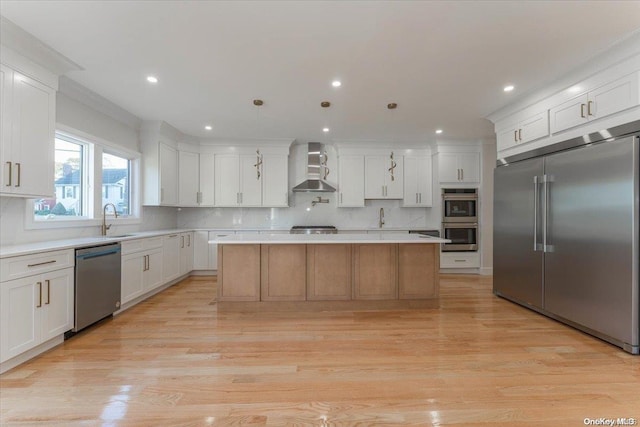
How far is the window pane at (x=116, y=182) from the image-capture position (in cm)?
420

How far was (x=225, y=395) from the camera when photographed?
1.96 metres

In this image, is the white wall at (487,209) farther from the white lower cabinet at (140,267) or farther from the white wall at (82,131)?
the white wall at (82,131)

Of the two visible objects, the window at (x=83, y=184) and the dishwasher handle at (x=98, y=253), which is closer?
the dishwasher handle at (x=98, y=253)

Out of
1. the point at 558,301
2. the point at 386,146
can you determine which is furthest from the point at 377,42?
the point at 386,146

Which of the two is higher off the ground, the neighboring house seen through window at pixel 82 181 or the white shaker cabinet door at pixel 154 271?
the neighboring house seen through window at pixel 82 181

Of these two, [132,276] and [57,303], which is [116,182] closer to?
[132,276]

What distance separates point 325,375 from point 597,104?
11.3 ft

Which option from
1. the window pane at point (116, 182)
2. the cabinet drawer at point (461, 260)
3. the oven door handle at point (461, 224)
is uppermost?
the window pane at point (116, 182)

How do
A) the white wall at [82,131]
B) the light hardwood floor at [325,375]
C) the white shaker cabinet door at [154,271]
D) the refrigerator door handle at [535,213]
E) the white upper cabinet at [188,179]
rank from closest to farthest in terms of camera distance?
1. the light hardwood floor at [325,375]
2. the white wall at [82,131]
3. the refrigerator door handle at [535,213]
4. the white shaker cabinet door at [154,271]
5. the white upper cabinet at [188,179]

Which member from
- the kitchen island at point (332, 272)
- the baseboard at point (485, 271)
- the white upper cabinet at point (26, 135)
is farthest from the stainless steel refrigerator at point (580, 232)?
the white upper cabinet at point (26, 135)

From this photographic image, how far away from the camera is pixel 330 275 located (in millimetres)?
3727

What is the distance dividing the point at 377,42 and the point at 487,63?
3.90 ft

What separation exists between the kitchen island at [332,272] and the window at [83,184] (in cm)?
176

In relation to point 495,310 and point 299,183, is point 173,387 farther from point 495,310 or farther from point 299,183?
point 299,183
